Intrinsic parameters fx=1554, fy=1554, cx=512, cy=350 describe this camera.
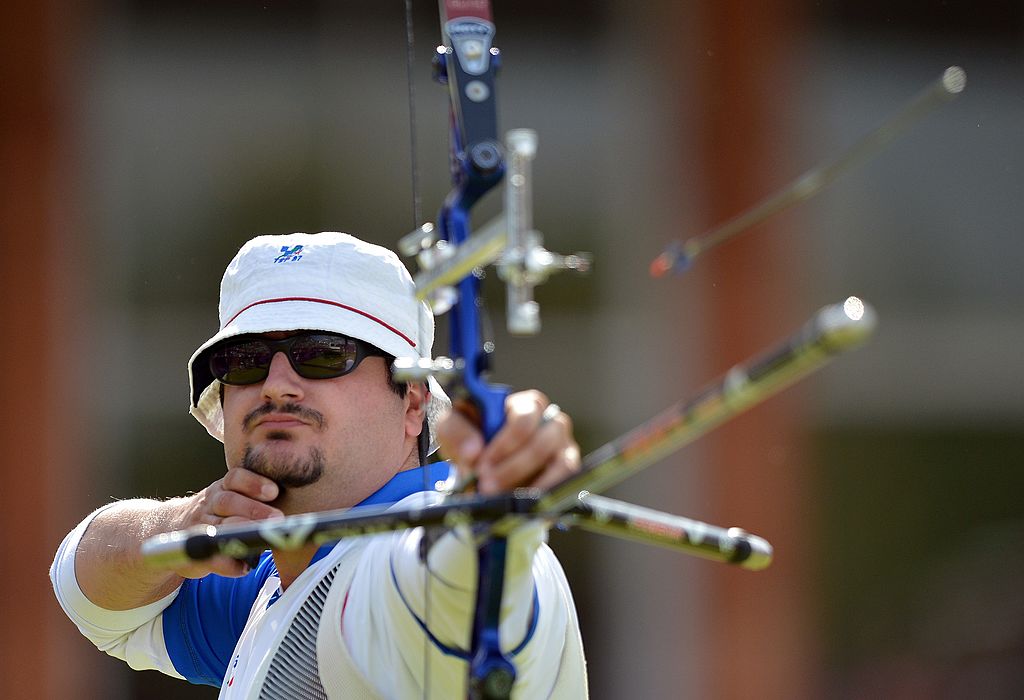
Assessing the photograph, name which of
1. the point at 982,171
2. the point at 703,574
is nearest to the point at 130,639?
the point at 703,574

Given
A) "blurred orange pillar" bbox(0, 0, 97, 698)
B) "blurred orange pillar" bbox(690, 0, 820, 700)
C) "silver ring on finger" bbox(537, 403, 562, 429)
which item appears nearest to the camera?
"silver ring on finger" bbox(537, 403, 562, 429)

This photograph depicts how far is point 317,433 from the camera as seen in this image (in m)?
2.46

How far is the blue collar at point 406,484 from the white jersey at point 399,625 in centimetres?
14

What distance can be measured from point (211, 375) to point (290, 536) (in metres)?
1.27

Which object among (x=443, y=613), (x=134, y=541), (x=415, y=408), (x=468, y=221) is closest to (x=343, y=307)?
(x=415, y=408)

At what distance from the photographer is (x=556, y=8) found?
6.17m

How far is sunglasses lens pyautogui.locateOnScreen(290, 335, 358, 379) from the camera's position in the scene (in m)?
2.50

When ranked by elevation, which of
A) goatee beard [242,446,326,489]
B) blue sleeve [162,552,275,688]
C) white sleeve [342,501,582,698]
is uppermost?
goatee beard [242,446,326,489]

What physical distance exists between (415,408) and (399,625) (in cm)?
83

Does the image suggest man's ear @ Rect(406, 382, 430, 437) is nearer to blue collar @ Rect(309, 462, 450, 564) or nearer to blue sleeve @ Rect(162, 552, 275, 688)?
blue collar @ Rect(309, 462, 450, 564)

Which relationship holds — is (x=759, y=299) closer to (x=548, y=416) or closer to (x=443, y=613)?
(x=443, y=613)

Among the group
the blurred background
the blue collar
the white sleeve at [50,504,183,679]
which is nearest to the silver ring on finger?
the blue collar

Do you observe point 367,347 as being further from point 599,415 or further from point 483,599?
point 599,415

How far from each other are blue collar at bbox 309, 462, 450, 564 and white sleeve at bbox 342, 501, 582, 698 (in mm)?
354
